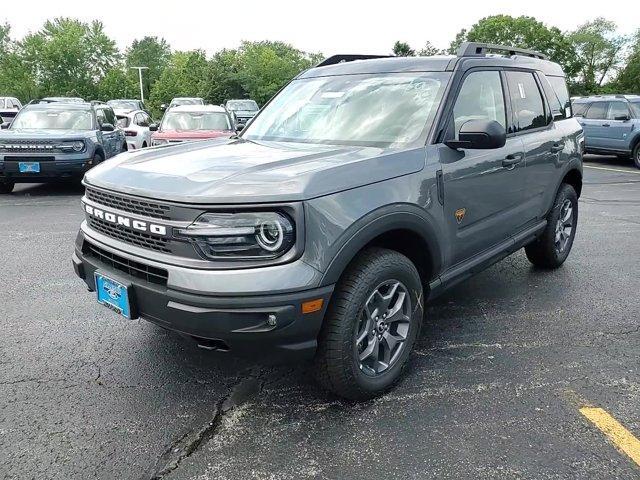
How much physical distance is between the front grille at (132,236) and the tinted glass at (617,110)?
48.5 ft

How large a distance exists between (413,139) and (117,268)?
1843 millimetres

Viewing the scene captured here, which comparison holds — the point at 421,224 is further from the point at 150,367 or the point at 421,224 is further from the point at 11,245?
the point at 11,245

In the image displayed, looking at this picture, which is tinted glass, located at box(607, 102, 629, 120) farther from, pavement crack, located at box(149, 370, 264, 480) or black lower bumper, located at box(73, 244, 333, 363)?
black lower bumper, located at box(73, 244, 333, 363)

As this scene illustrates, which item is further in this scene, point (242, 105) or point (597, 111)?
point (242, 105)

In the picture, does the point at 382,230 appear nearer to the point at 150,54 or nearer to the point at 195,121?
the point at 195,121

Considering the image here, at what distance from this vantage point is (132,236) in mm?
2865

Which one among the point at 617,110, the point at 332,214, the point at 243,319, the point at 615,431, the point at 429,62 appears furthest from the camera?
the point at 617,110

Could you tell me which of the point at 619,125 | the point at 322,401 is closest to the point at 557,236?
the point at 322,401

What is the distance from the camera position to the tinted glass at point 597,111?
14.9 metres

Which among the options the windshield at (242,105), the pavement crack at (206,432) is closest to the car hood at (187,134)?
the pavement crack at (206,432)

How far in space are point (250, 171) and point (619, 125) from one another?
14.5 metres

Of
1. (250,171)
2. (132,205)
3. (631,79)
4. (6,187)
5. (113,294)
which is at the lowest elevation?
(6,187)

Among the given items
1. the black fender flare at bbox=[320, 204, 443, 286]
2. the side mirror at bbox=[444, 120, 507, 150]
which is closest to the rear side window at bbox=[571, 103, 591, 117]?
the side mirror at bbox=[444, 120, 507, 150]

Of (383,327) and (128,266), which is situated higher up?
(128,266)
